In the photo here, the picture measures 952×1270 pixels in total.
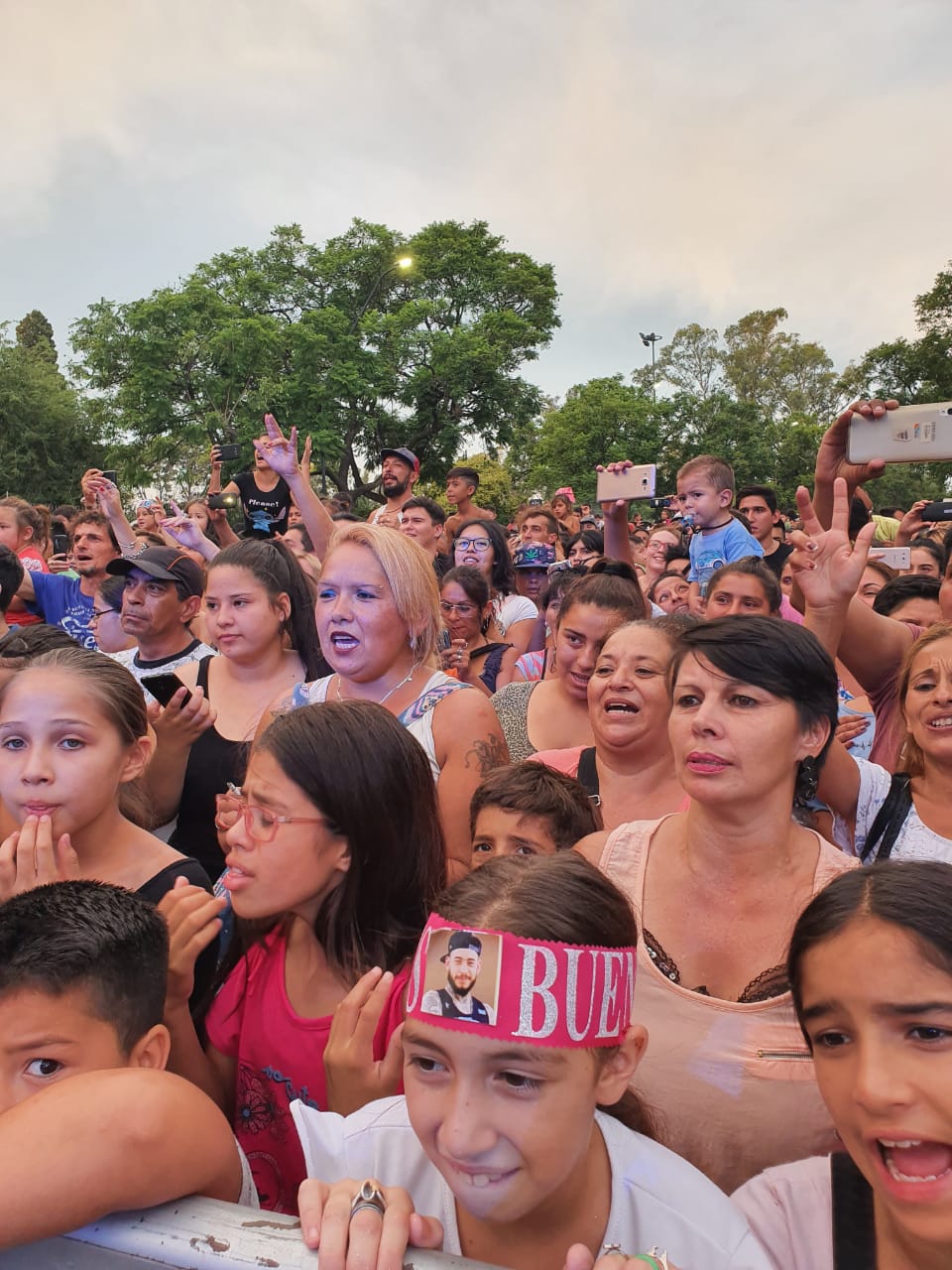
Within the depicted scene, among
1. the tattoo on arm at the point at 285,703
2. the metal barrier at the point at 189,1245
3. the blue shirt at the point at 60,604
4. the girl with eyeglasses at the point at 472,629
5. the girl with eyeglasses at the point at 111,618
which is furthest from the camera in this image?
the blue shirt at the point at 60,604

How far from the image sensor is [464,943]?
1.47m

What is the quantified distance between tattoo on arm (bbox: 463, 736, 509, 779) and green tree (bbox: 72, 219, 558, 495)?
91.6ft

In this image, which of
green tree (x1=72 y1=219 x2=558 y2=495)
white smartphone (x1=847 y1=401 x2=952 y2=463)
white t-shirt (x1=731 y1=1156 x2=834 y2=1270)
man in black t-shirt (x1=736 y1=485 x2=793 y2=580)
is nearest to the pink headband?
white t-shirt (x1=731 y1=1156 x2=834 y2=1270)

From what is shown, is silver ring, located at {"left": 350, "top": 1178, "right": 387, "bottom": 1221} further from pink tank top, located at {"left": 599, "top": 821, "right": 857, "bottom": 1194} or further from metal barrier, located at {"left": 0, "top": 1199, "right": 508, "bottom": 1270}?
pink tank top, located at {"left": 599, "top": 821, "right": 857, "bottom": 1194}

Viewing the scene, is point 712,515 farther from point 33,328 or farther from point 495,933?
point 33,328

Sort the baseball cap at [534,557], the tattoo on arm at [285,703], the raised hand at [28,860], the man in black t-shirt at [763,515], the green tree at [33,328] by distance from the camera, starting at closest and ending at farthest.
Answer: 1. the raised hand at [28,860]
2. the tattoo on arm at [285,703]
3. the baseball cap at [534,557]
4. the man in black t-shirt at [763,515]
5. the green tree at [33,328]

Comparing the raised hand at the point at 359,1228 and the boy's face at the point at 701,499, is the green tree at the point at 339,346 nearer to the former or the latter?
the boy's face at the point at 701,499

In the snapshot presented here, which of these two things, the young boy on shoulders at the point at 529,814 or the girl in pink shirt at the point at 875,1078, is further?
the young boy on shoulders at the point at 529,814

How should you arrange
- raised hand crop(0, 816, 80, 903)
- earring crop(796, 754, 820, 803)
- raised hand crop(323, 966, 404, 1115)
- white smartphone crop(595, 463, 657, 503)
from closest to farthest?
1. raised hand crop(323, 966, 404, 1115)
2. raised hand crop(0, 816, 80, 903)
3. earring crop(796, 754, 820, 803)
4. white smartphone crop(595, 463, 657, 503)

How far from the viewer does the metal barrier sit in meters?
1.04

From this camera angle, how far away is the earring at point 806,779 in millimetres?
2273

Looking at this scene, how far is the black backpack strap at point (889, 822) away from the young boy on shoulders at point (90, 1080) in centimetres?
182

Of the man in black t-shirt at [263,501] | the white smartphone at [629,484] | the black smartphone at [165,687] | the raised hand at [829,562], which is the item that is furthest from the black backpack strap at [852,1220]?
the man in black t-shirt at [263,501]

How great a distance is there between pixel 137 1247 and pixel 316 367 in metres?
31.9
